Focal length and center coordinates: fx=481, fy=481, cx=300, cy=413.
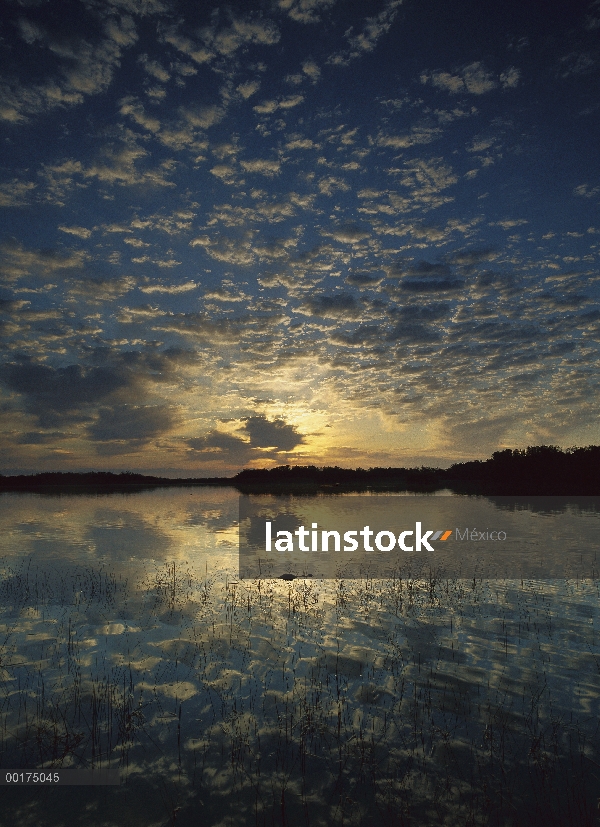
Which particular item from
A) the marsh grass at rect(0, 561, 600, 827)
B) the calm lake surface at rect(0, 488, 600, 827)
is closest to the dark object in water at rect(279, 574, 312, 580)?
the calm lake surface at rect(0, 488, 600, 827)

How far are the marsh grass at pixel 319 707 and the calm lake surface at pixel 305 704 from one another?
5 centimetres

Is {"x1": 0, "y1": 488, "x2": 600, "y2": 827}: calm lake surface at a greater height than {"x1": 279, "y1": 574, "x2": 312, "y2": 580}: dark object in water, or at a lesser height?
lesser

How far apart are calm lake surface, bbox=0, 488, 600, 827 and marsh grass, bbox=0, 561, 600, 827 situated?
1.8 inches

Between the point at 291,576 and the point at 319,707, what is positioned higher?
the point at 291,576

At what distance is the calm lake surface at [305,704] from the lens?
7883 mm

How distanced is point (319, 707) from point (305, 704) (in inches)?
13.3

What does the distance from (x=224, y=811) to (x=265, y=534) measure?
3675cm

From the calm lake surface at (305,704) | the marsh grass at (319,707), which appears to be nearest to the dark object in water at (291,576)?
the calm lake surface at (305,704)

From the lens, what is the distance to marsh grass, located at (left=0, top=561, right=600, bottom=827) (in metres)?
8.00

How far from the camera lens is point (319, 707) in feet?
35.8

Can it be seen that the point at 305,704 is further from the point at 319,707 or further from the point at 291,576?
the point at 291,576

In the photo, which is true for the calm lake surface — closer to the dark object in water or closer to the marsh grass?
the marsh grass

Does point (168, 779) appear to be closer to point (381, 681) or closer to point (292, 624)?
point (381, 681)

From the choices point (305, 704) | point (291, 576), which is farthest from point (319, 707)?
point (291, 576)
